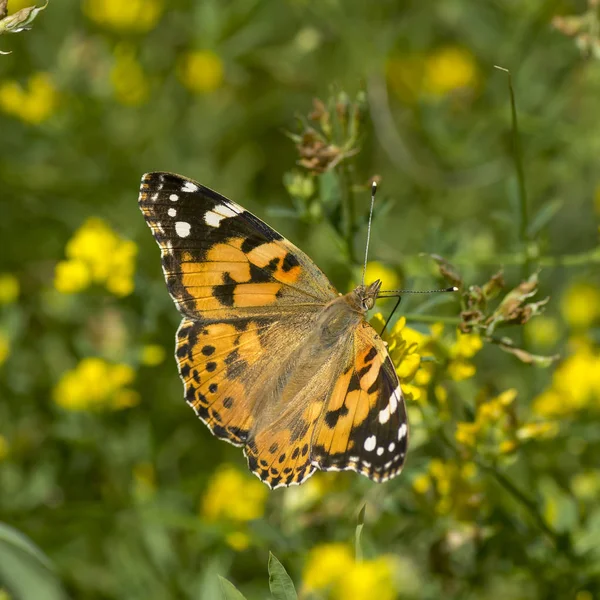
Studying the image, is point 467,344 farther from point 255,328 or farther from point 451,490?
point 255,328

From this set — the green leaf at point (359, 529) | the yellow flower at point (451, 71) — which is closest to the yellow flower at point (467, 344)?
the green leaf at point (359, 529)

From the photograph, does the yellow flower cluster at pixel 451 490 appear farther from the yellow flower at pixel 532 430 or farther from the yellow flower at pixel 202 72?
the yellow flower at pixel 202 72

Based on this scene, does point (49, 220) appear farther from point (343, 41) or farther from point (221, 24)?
point (343, 41)

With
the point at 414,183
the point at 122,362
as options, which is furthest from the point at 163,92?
the point at 122,362

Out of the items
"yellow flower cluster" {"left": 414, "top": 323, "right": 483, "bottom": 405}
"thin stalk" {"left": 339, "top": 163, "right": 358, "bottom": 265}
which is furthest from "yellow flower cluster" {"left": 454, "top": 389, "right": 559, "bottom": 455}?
"thin stalk" {"left": 339, "top": 163, "right": 358, "bottom": 265}

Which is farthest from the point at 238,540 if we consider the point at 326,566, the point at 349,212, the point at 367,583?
the point at 349,212

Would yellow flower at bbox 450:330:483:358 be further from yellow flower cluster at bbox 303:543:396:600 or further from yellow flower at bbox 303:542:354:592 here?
yellow flower at bbox 303:542:354:592
